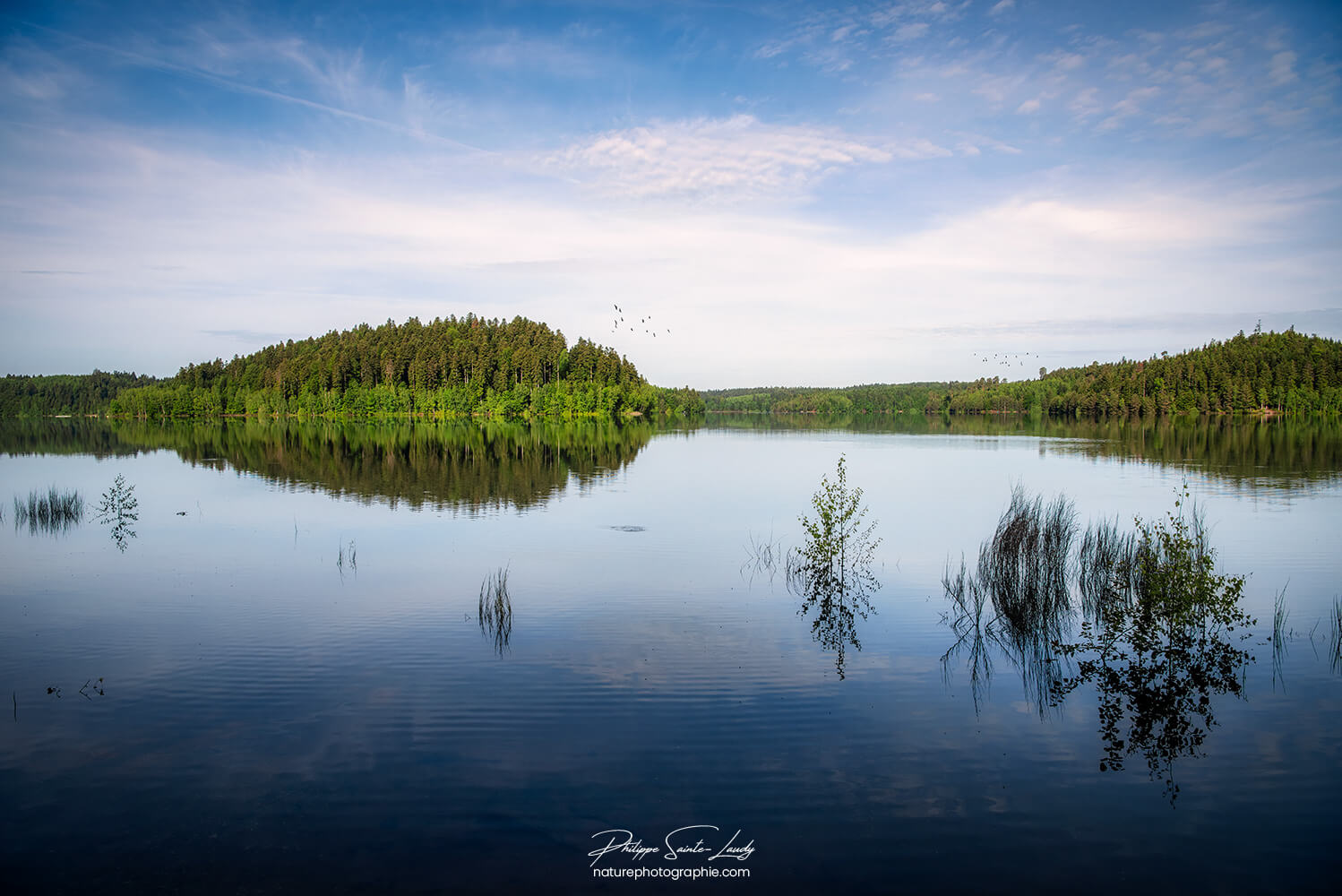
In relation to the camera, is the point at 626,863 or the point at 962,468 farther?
the point at 962,468

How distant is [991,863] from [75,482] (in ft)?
135

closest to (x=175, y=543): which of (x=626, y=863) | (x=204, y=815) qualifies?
(x=204, y=815)

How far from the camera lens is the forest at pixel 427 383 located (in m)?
143

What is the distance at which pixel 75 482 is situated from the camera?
114 feet

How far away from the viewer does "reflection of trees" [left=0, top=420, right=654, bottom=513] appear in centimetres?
3203

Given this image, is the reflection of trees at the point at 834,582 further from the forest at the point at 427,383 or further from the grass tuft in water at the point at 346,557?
the forest at the point at 427,383


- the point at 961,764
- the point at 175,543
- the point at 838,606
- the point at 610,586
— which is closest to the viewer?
the point at 961,764

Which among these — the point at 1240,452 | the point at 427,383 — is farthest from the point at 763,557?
the point at 427,383

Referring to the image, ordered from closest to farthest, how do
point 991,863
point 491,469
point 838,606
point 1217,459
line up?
point 991,863
point 838,606
point 491,469
point 1217,459

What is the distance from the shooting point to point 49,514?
24203 mm

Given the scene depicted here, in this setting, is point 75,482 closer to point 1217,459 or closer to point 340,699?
point 340,699

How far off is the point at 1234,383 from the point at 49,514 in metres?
172
